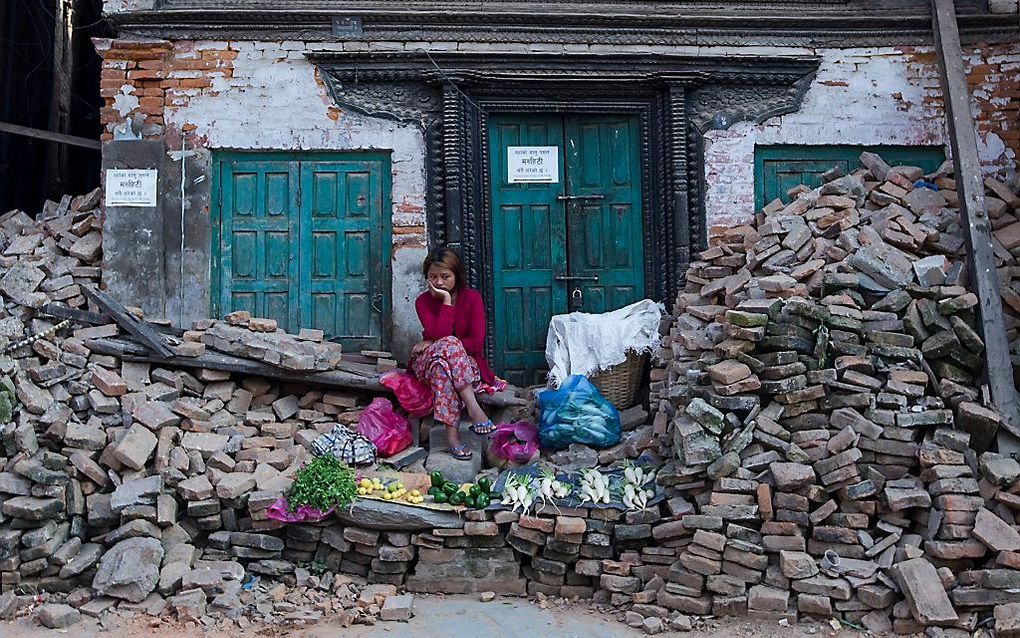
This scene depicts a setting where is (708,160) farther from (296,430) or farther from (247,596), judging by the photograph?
(247,596)

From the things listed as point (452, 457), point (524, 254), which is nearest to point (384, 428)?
point (452, 457)

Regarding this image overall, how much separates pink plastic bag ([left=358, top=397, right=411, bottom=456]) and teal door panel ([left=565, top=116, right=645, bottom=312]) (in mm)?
2077

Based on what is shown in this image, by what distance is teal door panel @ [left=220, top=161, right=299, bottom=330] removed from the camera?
25.3ft

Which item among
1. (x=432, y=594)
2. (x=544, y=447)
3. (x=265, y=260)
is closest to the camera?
(x=432, y=594)

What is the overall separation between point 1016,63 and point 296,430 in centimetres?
696

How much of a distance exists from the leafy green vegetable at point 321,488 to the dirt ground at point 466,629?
763mm

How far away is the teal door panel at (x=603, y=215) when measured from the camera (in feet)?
26.3

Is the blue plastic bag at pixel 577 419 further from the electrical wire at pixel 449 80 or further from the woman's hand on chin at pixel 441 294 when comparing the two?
the electrical wire at pixel 449 80

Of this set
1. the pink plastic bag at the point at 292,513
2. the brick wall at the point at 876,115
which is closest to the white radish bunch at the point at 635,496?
the pink plastic bag at the point at 292,513

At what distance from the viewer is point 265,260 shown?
7750 millimetres

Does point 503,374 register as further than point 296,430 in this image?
Yes

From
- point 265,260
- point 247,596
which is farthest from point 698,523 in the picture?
point 265,260

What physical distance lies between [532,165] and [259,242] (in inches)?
95.0

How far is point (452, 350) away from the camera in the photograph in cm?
646
